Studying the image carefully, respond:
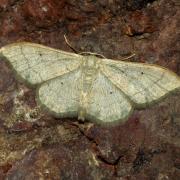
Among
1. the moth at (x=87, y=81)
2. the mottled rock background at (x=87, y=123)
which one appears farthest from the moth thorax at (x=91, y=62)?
the mottled rock background at (x=87, y=123)

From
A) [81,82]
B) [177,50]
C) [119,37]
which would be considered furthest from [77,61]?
[177,50]

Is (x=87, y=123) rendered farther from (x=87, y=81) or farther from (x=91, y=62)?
(x=91, y=62)

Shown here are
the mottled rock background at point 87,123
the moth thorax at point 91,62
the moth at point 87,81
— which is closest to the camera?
the mottled rock background at point 87,123

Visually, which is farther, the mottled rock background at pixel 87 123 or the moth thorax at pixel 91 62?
the moth thorax at pixel 91 62

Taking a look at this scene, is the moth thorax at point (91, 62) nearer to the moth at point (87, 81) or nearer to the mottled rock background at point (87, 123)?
the moth at point (87, 81)

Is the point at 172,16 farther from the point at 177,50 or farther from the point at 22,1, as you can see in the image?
the point at 22,1

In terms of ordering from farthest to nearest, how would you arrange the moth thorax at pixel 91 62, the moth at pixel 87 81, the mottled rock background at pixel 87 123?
the moth thorax at pixel 91 62 < the moth at pixel 87 81 < the mottled rock background at pixel 87 123

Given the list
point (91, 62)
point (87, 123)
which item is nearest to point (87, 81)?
point (91, 62)
